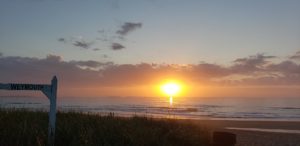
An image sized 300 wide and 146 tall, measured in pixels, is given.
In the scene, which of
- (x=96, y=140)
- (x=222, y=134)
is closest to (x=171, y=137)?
(x=222, y=134)

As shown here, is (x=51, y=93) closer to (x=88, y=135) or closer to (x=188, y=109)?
(x=88, y=135)

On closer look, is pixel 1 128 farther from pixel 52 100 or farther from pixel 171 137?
pixel 171 137

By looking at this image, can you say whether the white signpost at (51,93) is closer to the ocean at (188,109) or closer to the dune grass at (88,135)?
the dune grass at (88,135)

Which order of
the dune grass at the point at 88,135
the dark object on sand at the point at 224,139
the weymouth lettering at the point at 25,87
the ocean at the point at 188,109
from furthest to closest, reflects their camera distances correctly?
the ocean at the point at 188,109 < the dark object on sand at the point at 224,139 < the dune grass at the point at 88,135 < the weymouth lettering at the point at 25,87

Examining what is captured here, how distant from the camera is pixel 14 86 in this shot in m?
9.09

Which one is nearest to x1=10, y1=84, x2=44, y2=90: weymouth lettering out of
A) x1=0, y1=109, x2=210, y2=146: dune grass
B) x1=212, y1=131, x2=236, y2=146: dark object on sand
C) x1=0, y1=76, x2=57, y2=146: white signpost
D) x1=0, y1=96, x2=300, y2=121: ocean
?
x1=0, y1=76, x2=57, y2=146: white signpost

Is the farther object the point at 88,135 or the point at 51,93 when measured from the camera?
the point at 88,135

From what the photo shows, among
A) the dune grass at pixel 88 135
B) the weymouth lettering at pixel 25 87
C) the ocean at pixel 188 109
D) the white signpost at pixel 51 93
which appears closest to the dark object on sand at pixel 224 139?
the dune grass at pixel 88 135

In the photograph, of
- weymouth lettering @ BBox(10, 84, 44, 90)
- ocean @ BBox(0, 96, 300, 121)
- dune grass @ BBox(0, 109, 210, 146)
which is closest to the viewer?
weymouth lettering @ BBox(10, 84, 44, 90)

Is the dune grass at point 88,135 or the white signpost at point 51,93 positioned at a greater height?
the white signpost at point 51,93

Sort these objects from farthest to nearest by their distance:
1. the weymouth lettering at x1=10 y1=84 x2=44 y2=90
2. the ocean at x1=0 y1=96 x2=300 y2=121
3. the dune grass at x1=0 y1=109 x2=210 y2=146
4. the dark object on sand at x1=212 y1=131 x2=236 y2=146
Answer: the ocean at x1=0 y1=96 x2=300 y2=121 < the dark object on sand at x1=212 y1=131 x2=236 y2=146 < the dune grass at x1=0 y1=109 x2=210 y2=146 < the weymouth lettering at x1=10 y1=84 x2=44 y2=90

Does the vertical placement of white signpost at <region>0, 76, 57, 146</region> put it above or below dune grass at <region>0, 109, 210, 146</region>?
above

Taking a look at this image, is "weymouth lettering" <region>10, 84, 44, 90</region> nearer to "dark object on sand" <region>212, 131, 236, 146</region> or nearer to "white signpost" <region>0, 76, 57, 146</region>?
"white signpost" <region>0, 76, 57, 146</region>

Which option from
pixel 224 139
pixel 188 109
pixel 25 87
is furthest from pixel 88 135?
pixel 188 109
